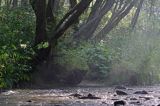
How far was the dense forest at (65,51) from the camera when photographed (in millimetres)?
17469

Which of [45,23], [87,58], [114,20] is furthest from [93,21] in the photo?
[45,23]

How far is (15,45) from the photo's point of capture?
701 inches

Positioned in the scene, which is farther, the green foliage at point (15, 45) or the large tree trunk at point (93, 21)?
the large tree trunk at point (93, 21)

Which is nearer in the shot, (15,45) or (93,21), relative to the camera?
(15,45)

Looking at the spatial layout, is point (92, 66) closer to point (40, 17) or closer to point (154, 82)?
point (154, 82)

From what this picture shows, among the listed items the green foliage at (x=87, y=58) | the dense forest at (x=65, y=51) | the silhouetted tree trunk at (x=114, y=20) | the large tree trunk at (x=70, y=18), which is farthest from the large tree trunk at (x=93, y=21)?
the large tree trunk at (x=70, y=18)

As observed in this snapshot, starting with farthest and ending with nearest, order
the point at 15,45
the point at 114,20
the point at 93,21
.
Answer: the point at 114,20 < the point at 93,21 < the point at 15,45

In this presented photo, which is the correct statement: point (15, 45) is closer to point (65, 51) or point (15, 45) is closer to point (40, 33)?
point (40, 33)

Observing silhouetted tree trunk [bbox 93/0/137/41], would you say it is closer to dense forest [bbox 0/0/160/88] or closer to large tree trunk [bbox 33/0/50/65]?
dense forest [bbox 0/0/160/88]

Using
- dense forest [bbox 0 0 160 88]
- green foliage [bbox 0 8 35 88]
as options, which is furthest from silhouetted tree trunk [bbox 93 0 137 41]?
green foliage [bbox 0 8 35 88]

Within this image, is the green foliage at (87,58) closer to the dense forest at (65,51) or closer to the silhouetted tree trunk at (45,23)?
the dense forest at (65,51)

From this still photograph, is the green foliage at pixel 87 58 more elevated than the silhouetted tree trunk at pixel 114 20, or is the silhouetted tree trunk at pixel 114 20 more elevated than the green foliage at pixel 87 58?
the silhouetted tree trunk at pixel 114 20

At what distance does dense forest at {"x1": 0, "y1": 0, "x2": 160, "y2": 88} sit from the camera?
688 inches

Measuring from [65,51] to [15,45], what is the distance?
2989mm
